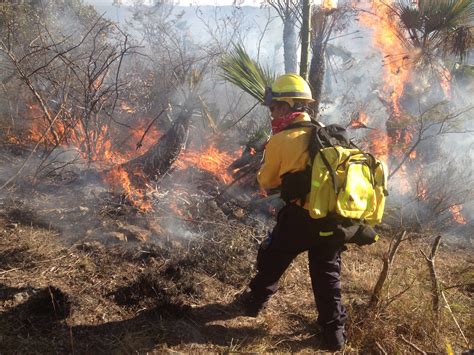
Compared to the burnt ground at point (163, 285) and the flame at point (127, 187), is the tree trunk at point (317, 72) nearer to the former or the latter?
the burnt ground at point (163, 285)

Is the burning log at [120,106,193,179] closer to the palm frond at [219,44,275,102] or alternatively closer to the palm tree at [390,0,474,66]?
the palm frond at [219,44,275,102]

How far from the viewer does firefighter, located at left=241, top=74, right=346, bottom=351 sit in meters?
2.81

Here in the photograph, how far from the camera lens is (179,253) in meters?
3.92

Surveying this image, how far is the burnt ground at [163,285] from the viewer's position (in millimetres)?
2852

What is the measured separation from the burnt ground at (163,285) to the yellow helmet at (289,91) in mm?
1579

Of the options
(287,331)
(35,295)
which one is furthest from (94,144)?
(287,331)

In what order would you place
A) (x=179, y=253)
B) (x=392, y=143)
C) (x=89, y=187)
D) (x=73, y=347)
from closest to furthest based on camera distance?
(x=73, y=347), (x=179, y=253), (x=89, y=187), (x=392, y=143)

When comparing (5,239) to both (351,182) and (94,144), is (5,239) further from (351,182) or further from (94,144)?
(351,182)

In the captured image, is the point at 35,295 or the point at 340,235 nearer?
the point at 340,235

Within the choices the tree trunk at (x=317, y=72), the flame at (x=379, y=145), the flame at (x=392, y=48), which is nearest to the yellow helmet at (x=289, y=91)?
the tree trunk at (x=317, y=72)

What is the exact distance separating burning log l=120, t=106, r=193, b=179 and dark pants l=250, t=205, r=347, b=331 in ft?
7.82

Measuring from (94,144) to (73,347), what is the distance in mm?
3333

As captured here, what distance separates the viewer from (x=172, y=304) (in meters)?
3.13

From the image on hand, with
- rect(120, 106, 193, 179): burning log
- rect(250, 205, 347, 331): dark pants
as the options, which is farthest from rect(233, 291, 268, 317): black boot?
rect(120, 106, 193, 179): burning log
